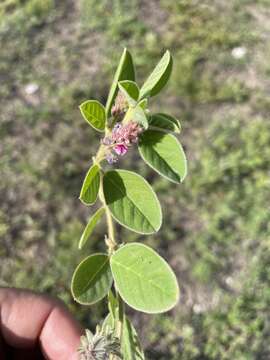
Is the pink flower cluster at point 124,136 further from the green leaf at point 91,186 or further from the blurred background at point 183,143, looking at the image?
the blurred background at point 183,143

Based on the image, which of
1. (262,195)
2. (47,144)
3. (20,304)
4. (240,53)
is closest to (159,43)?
(240,53)

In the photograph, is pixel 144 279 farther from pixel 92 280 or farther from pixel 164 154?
pixel 164 154

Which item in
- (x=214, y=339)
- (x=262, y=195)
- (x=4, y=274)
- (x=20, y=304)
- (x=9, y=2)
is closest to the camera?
(x=20, y=304)

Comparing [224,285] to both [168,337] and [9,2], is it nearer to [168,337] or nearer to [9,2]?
[168,337]

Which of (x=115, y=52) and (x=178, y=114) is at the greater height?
(x=115, y=52)

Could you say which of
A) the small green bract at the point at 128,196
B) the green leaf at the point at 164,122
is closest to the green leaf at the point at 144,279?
the small green bract at the point at 128,196

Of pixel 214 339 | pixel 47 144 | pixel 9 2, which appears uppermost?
pixel 9 2

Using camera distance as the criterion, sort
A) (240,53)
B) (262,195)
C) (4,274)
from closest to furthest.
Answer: (4,274) < (262,195) < (240,53)
